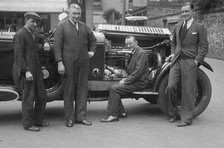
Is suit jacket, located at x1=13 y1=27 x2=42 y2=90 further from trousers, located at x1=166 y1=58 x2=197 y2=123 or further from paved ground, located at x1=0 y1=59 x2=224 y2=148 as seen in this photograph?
trousers, located at x1=166 y1=58 x2=197 y2=123

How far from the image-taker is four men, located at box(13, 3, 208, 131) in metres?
5.47

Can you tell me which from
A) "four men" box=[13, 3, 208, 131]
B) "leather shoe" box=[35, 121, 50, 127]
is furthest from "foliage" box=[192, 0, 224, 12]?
"leather shoe" box=[35, 121, 50, 127]

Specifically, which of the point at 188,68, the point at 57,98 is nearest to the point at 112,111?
the point at 57,98

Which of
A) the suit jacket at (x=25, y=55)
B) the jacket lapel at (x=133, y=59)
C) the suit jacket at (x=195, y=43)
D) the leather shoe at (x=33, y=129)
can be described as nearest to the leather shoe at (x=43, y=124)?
the leather shoe at (x=33, y=129)

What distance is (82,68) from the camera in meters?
5.80

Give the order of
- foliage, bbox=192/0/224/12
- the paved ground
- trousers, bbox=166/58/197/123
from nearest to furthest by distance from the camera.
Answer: the paved ground, trousers, bbox=166/58/197/123, foliage, bbox=192/0/224/12

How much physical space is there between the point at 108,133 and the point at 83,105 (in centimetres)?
73

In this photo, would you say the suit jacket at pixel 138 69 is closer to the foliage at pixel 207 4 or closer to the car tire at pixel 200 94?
the car tire at pixel 200 94

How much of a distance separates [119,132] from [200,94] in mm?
1716

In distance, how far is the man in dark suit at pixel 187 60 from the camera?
5855 millimetres

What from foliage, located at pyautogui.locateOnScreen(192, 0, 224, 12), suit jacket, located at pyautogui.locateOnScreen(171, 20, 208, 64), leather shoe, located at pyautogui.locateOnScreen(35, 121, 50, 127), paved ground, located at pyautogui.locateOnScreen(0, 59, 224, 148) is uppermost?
foliage, located at pyautogui.locateOnScreen(192, 0, 224, 12)

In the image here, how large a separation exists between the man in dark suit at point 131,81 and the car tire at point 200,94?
0.30 m

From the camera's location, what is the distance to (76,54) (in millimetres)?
5703

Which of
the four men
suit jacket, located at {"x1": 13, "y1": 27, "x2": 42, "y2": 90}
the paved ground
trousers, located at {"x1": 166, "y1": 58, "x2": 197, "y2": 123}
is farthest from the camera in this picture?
trousers, located at {"x1": 166, "y1": 58, "x2": 197, "y2": 123}
